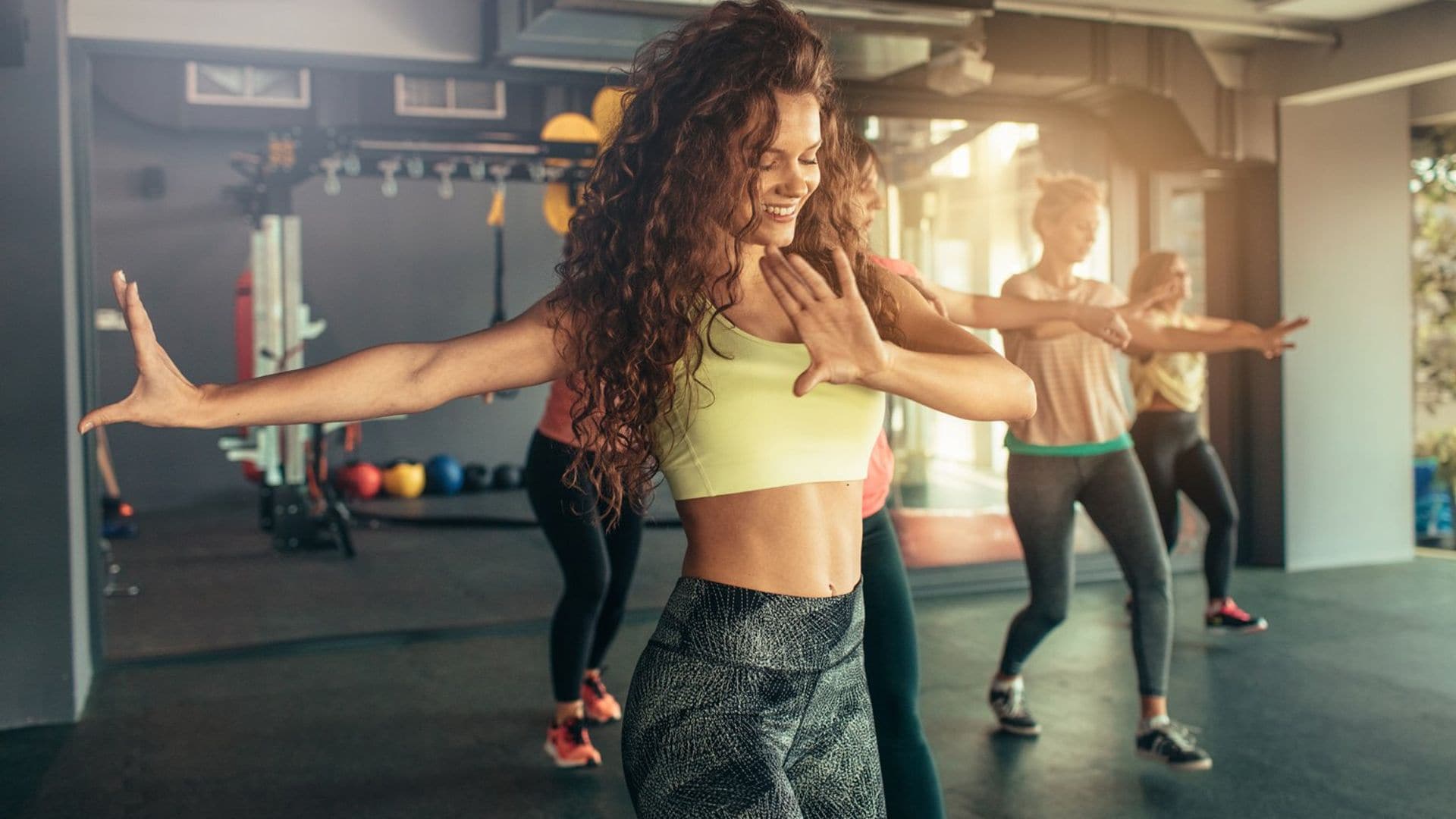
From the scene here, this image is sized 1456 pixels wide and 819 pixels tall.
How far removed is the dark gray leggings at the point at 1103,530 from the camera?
332cm

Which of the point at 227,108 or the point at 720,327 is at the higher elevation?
the point at 227,108

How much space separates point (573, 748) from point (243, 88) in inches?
301

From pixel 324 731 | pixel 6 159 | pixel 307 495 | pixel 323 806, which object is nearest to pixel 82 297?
pixel 6 159

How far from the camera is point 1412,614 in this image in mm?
5219

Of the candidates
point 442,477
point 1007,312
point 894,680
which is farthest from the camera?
point 442,477

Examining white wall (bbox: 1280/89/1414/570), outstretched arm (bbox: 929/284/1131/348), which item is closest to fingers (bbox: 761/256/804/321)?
outstretched arm (bbox: 929/284/1131/348)

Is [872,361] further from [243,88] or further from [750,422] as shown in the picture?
[243,88]

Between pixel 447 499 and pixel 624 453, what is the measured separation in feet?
26.8

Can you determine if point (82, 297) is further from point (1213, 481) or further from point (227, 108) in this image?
point (227, 108)

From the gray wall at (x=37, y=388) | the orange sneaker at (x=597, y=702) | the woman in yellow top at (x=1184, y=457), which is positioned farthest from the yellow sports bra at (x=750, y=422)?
the woman in yellow top at (x=1184, y=457)

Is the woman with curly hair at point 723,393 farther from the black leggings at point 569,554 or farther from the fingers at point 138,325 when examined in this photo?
the black leggings at point 569,554

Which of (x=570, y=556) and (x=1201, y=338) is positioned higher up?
(x=1201, y=338)

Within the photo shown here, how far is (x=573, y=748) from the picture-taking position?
11.3ft

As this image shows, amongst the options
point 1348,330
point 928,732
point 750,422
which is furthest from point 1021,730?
point 1348,330
